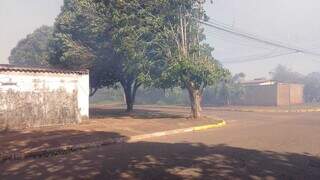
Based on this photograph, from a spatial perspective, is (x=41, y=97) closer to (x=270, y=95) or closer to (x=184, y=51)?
(x=184, y=51)

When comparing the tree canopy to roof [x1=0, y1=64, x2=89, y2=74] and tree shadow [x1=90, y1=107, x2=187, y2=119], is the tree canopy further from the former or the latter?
roof [x1=0, y1=64, x2=89, y2=74]

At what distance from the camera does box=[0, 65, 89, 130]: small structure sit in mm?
19688

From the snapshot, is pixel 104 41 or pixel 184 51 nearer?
pixel 184 51

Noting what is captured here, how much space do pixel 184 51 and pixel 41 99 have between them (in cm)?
1039

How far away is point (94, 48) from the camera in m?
31.6

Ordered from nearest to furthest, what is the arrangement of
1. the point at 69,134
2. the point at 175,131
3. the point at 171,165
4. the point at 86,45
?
the point at 171,165
the point at 69,134
the point at 175,131
the point at 86,45

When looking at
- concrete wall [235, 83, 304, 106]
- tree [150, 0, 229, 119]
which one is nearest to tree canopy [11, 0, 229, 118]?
tree [150, 0, 229, 119]

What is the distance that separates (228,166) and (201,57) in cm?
1738

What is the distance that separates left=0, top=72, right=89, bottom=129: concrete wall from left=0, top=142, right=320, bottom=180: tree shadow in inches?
285

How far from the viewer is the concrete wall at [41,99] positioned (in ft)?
64.6

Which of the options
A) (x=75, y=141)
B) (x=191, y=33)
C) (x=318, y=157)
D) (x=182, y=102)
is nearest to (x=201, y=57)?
(x=191, y=33)

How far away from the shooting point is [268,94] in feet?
192

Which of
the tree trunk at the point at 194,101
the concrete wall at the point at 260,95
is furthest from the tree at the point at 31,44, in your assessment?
the tree trunk at the point at 194,101

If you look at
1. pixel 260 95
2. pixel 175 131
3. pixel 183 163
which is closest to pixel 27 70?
pixel 175 131
